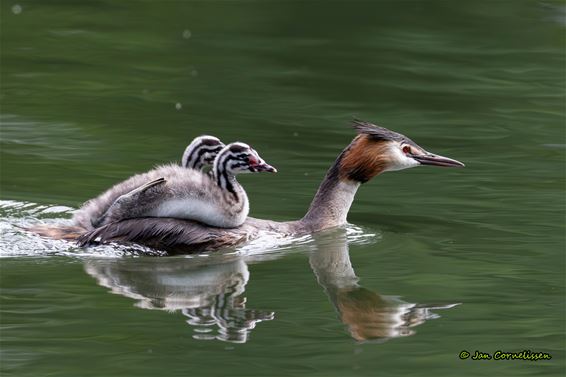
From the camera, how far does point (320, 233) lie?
1069 centimetres

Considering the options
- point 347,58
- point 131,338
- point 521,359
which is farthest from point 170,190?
point 347,58

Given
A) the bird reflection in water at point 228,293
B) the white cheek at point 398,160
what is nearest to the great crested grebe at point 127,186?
the bird reflection in water at point 228,293

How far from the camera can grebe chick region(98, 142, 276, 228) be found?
9.66 m

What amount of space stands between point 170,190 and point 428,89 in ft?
19.7

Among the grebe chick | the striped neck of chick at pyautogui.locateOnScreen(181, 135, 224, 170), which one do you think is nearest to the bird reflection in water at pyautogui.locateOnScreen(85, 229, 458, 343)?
the grebe chick

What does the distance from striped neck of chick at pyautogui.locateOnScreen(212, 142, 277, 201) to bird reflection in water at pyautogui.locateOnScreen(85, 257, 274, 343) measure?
58 cm

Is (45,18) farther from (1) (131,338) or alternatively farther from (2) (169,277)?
(1) (131,338)

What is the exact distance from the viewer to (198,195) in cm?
974

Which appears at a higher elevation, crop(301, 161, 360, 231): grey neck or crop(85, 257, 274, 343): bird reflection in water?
crop(301, 161, 360, 231): grey neck

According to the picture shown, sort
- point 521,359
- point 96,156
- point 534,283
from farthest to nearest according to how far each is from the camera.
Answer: point 96,156 < point 534,283 < point 521,359

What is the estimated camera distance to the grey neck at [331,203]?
35.2ft

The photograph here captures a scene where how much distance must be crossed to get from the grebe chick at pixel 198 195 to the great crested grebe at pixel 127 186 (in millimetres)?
99

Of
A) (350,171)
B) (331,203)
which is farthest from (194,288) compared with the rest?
(350,171)

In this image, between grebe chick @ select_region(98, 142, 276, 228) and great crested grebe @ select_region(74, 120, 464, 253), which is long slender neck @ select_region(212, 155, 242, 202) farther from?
great crested grebe @ select_region(74, 120, 464, 253)
